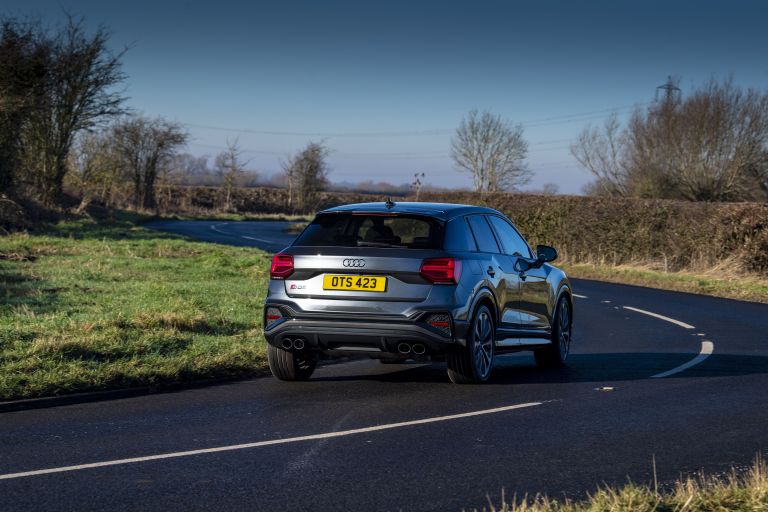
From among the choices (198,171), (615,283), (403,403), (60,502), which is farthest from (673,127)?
(198,171)

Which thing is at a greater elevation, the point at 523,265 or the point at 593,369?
the point at 523,265

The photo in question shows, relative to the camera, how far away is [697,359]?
1191cm

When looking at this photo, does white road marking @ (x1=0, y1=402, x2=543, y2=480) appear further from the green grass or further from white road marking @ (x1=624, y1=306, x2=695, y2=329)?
white road marking @ (x1=624, y1=306, x2=695, y2=329)

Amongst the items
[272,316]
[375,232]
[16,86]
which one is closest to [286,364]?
[272,316]

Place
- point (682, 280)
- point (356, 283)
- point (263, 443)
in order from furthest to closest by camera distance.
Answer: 1. point (682, 280)
2. point (356, 283)
3. point (263, 443)

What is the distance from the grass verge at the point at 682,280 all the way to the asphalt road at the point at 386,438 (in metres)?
11.5

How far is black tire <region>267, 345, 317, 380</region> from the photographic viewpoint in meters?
9.74

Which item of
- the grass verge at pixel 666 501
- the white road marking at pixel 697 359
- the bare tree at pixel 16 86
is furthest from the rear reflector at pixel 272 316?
the bare tree at pixel 16 86

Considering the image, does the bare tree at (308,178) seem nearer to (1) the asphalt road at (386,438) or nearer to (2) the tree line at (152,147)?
(2) the tree line at (152,147)

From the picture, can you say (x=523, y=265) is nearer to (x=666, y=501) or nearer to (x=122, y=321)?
(x=122, y=321)

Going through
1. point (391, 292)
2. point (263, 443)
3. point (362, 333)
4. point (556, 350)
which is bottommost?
point (263, 443)

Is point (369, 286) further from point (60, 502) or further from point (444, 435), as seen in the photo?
point (60, 502)

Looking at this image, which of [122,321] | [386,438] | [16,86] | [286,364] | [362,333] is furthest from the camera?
[16,86]

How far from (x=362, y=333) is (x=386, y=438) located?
1779 millimetres
